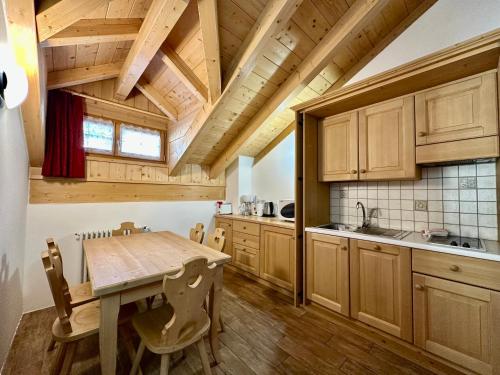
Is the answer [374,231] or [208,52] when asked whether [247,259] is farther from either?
[208,52]

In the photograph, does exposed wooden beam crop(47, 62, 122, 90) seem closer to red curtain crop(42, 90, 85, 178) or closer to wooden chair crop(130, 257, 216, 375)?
red curtain crop(42, 90, 85, 178)

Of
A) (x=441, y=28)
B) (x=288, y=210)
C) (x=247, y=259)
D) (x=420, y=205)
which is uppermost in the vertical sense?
(x=441, y=28)

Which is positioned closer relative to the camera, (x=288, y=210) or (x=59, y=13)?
(x=59, y=13)

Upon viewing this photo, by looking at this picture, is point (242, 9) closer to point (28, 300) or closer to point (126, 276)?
point (126, 276)

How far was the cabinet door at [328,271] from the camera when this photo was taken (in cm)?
195

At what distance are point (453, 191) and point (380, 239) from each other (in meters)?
0.79

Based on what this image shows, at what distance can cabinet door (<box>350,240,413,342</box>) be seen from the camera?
5.30ft

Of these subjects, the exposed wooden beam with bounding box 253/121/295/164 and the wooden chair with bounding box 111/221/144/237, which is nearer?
the wooden chair with bounding box 111/221/144/237

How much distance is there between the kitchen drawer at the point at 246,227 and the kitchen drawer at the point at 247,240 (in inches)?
2.1

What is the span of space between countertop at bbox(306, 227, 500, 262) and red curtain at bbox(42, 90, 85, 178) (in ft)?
9.47

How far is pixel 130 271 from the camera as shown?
1.31 m

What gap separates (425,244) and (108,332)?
213cm

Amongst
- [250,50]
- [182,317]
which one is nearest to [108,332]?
[182,317]

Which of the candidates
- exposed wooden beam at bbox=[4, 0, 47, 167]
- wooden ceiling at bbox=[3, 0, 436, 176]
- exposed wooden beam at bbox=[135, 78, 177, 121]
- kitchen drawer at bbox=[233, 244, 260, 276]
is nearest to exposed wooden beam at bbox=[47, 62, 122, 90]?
wooden ceiling at bbox=[3, 0, 436, 176]
